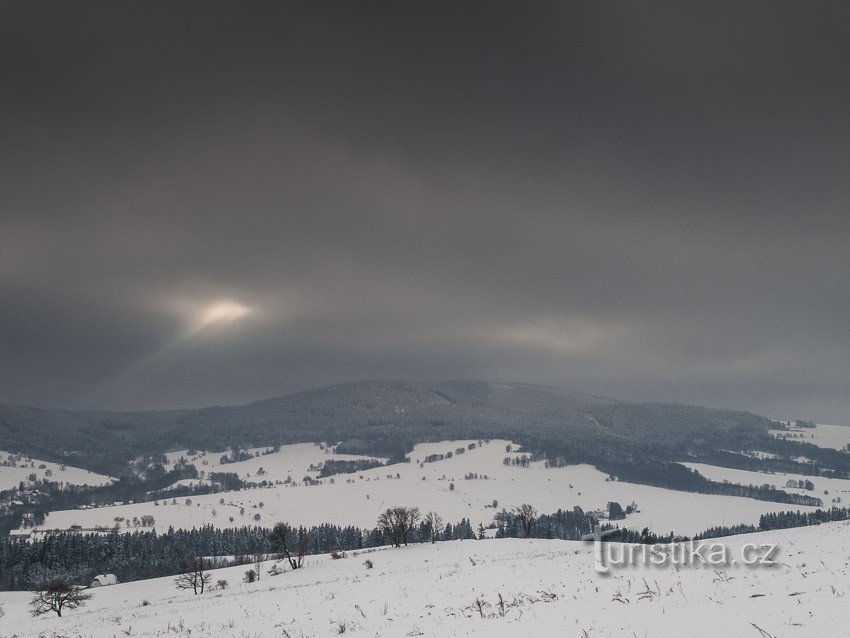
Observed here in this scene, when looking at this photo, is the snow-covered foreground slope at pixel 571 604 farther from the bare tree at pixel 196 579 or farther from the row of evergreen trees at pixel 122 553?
the row of evergreen trees at pixel 122 553

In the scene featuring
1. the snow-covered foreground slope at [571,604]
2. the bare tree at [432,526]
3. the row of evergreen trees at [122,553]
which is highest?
the snow-covered foreground slope at [571,604]

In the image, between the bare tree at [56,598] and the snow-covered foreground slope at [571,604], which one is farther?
the bare tree at [56,598]

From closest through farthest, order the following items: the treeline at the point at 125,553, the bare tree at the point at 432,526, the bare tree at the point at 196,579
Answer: the bare tree at the point at 196,579 < the bare tree at the point at 432,526 < the treeline at the point at 125,553

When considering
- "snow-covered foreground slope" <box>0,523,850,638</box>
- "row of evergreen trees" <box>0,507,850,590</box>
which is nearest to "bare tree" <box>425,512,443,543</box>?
"row of evergreen trees" <box>0,507,850,590</box>

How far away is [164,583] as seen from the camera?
92312mm

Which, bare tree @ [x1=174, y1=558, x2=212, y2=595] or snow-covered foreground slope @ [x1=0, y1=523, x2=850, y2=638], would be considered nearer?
snow-covered foreground slope @ [x1=0, y1=523, x2=850, y2=638]

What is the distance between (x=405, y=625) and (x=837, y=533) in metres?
33.0

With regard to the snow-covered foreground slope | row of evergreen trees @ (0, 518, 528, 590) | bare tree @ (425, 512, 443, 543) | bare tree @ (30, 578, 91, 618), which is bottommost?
row of evergreen trees @ (0, 518, 528, 590)

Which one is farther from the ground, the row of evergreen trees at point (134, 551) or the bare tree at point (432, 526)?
the bare tree at point (432, 526)

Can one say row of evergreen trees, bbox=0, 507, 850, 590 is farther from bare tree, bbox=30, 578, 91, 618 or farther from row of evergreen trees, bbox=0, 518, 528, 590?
bare tree, bbox=30, 578, 91, 618

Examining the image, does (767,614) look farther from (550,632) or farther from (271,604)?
(271,604)

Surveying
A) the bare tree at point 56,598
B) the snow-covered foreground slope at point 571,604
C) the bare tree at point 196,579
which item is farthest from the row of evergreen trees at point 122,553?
the snow-covered foreground slope at point 571,604

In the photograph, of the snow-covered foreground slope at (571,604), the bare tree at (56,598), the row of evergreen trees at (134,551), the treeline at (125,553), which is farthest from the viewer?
the treeline at (125,553)

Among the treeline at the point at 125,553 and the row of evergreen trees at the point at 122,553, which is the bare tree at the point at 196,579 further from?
the row of evergreen trees at the point at 122,553
